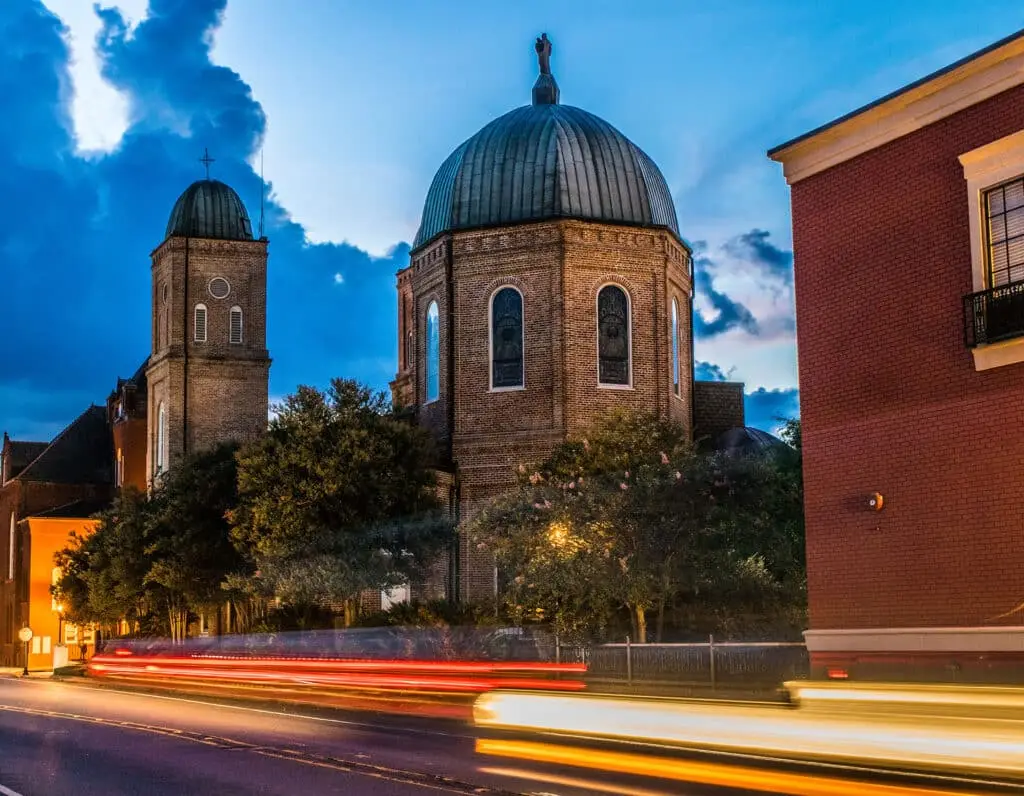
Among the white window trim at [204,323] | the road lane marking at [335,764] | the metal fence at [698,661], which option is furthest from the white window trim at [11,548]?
the road lane marking at [335,764]

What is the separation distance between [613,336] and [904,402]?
27.3m

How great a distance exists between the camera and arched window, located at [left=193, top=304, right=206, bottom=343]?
67.2m

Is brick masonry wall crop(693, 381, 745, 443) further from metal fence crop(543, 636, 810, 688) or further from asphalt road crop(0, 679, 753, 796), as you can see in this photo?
asphalt road crop(0, 679, 753, 796)

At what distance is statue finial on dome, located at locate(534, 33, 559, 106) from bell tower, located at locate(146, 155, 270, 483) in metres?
20.7

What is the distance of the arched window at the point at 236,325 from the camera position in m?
67.8

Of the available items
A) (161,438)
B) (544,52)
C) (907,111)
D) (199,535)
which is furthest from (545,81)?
(907,111)

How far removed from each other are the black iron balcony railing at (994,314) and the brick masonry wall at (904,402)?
29cm

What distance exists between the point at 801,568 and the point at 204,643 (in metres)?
19.6

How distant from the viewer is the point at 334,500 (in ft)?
127

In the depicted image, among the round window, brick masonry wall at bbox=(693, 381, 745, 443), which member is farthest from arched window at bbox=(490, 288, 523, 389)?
the round window

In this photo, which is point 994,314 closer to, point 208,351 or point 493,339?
point 493,339

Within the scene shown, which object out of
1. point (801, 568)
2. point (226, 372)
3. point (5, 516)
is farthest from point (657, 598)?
point (5, 516)

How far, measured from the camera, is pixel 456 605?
39844 millimetres

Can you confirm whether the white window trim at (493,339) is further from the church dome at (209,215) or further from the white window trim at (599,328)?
the church dome at (209,215)
